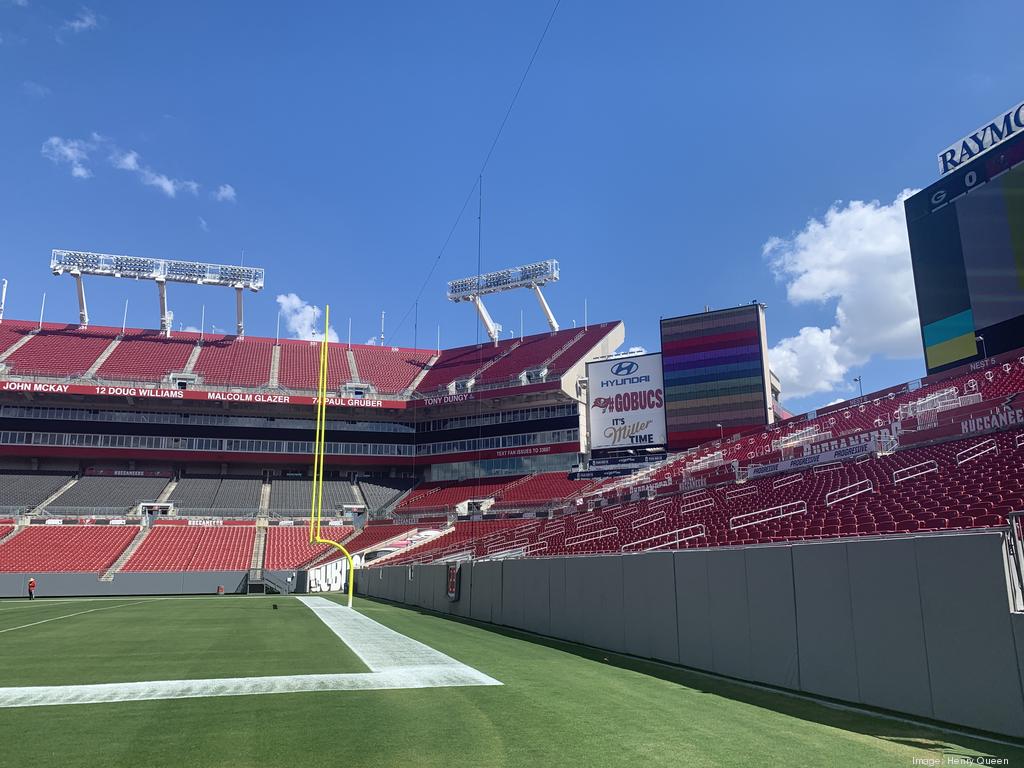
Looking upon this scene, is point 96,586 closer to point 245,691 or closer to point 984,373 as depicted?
point 245,691

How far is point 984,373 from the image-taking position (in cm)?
2136

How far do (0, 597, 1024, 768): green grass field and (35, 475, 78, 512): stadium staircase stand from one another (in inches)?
1741

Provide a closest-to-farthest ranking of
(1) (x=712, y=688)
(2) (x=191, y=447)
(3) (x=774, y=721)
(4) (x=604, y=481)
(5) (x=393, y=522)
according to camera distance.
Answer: (3) (x=774, y=721)
(1) (x=712, y=688)
(4) (x=604, y=481)
(5) (x=393, y=522)
(2) (x=191, y=447)

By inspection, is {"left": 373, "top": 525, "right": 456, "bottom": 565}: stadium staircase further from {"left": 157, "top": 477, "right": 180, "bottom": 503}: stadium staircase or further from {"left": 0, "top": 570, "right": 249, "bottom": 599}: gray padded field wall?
{"left": 157, "top": 477, "right": 180, "bottom": 503}: stadium staircase

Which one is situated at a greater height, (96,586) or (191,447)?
(191,447)

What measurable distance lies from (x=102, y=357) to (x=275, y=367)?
13388 mm

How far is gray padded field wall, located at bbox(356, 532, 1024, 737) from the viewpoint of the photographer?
643 centimetres

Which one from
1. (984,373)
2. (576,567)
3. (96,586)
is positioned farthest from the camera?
(96,586)

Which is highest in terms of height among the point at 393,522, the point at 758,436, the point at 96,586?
the point at 758,436

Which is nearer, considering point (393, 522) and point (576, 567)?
point (576, 567)

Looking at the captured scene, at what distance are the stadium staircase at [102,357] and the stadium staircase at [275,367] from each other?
1267cm

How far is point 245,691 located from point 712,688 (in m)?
5.56

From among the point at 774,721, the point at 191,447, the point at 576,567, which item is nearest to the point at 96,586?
the point at 191,447

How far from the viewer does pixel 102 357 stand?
56.4 metres
